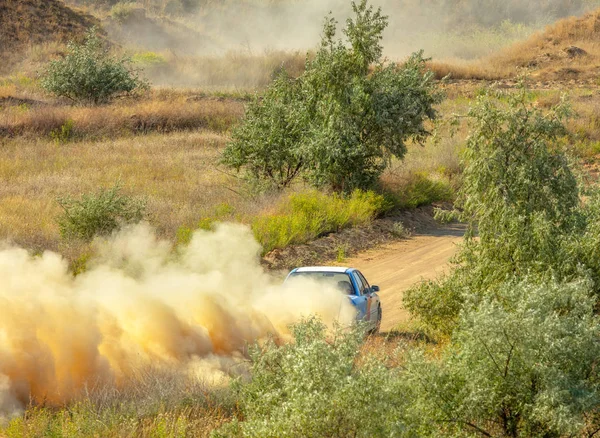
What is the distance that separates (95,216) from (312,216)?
711 cm

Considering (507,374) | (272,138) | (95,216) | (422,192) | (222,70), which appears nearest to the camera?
(507,374)

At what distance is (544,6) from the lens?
374 ft

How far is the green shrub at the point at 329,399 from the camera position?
8.22 metres

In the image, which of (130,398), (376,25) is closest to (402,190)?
(376,25)

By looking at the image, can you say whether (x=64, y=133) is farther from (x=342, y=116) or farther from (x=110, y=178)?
→ (x=342, y=116)

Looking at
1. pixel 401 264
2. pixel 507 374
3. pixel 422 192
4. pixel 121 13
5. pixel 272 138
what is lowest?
pixel 401 264

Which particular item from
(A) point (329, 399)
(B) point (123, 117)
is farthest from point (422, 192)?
(A) point (329, 399)

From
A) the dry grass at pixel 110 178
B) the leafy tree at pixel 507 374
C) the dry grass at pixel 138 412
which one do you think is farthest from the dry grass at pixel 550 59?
the leafy tree at pixel 507 374

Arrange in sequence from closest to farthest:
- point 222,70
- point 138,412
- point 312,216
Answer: point 138,412 < point 312,216 < point 222,70

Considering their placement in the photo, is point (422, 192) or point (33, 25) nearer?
point (422, 192)

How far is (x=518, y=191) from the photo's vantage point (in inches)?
545

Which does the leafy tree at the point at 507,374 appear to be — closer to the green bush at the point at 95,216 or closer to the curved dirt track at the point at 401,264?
the curved dirt track at the point at 401,264

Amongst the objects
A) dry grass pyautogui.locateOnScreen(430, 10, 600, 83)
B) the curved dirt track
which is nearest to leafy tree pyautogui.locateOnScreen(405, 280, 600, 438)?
the curved dirt track

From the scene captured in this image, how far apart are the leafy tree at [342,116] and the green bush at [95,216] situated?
8244mm
